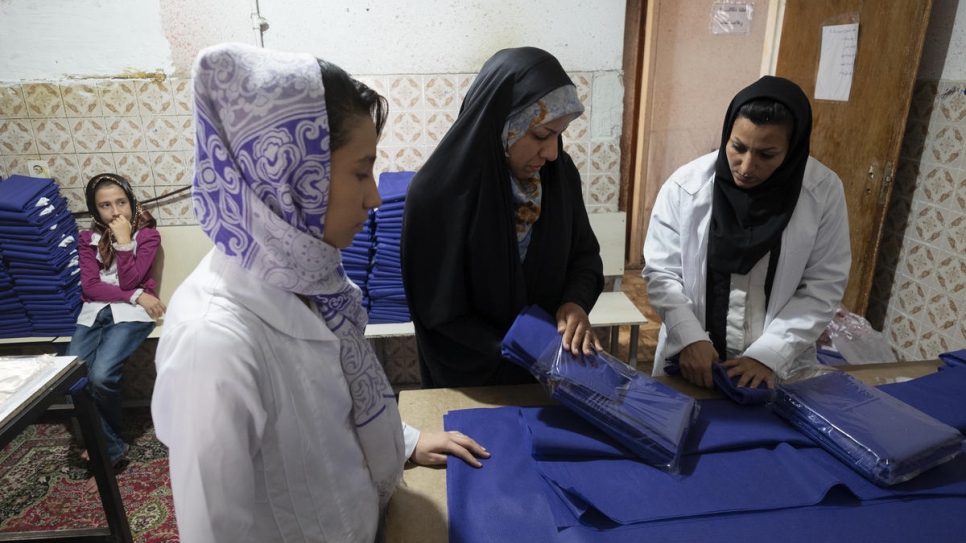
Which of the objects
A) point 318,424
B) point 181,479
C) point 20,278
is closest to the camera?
point 181,479

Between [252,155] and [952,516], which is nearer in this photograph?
[252,155]

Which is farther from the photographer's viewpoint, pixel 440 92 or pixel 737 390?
pixel 440 92

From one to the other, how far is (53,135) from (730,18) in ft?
15.1

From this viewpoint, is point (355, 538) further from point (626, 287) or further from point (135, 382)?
point (626, 287)

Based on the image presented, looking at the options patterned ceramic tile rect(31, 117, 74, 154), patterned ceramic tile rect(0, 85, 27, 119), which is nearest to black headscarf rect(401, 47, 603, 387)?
patterned ceramic tile rect(31, 117, 74, 154)

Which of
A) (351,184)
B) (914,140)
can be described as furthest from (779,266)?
(914,140)

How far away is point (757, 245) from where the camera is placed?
155cm

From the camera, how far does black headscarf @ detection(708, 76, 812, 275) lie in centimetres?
154

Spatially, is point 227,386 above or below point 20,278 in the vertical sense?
above

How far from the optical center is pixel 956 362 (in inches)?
56.8

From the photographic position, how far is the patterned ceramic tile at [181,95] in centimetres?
281

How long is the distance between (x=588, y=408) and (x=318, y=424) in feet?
1.80

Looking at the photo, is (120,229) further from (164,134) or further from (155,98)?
(155,98)

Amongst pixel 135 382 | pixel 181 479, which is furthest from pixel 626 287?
pixel 181 479
